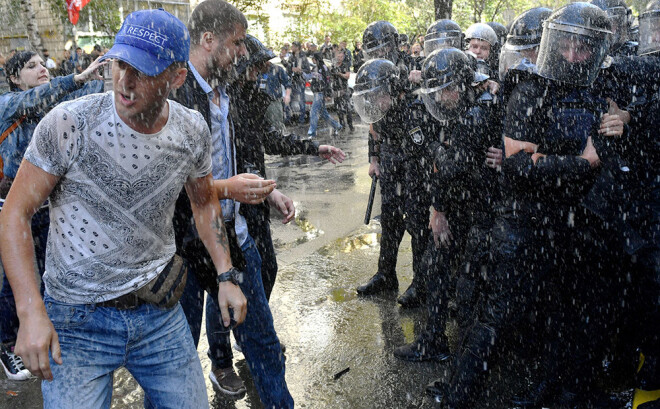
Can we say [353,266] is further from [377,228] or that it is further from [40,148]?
[40,148]

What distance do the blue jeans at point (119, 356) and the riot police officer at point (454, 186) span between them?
6.22 ft

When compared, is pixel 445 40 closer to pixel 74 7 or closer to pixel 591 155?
pixel 591 155

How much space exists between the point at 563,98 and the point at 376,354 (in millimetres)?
2011

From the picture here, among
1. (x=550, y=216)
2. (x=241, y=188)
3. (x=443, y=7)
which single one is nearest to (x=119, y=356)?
(x=241, y=188)

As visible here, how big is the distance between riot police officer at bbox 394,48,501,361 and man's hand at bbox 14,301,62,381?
238 centimetres

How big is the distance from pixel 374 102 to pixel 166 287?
2928 mm

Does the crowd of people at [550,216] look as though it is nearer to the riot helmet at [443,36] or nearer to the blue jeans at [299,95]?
the riot helmet at [443,36]

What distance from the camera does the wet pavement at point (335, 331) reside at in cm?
354

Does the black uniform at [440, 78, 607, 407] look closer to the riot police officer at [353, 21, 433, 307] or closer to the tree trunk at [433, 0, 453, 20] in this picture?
the riot police officer at [353, 21, 433, 307]

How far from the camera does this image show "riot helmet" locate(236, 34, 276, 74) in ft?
11.4

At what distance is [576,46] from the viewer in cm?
299

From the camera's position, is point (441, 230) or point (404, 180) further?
point (404, 180)

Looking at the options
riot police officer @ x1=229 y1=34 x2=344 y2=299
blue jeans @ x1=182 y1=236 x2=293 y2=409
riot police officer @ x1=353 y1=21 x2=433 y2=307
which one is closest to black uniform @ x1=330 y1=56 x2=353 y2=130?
riot police officer @ x1=353 y1=21 x2=433 y2=307

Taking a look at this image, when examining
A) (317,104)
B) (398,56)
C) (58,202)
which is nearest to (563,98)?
(58,202)
